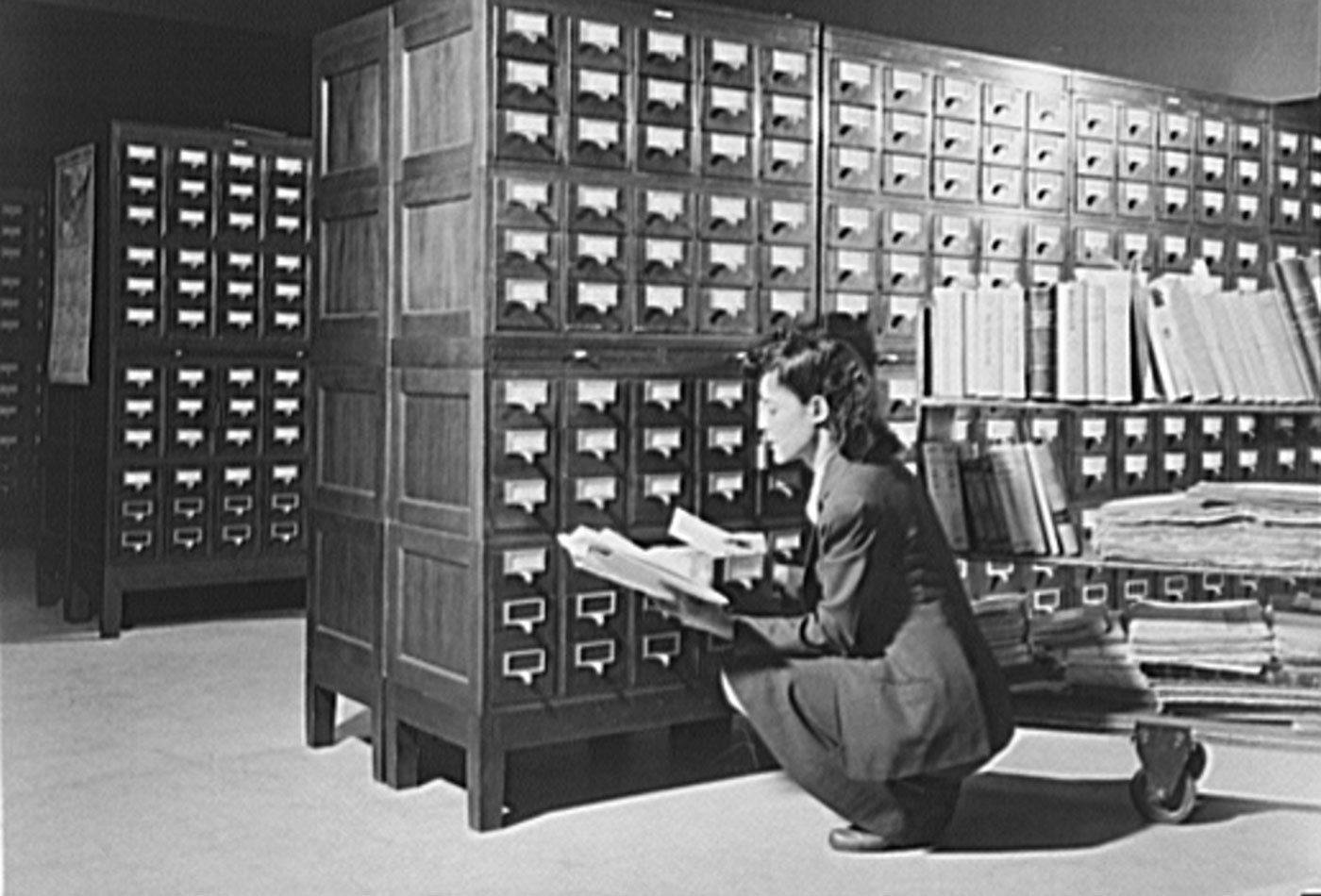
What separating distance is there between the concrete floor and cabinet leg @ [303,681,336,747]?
6cm

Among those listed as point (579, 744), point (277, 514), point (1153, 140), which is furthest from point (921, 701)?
point (277, 514)

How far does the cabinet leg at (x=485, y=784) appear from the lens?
3.46m

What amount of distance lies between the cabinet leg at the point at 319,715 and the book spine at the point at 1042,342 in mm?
1878

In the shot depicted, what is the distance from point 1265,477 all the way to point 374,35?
3.02 m

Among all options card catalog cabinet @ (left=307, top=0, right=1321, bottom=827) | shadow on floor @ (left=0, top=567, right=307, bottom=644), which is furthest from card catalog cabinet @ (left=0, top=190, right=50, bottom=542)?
card catalog cabinet @ (left=307, top=0, right=1321, bottom=827)

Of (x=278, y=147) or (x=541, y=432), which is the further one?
(x=278, y=147)

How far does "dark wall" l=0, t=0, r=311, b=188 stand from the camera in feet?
26.3

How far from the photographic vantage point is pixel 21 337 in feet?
26.0

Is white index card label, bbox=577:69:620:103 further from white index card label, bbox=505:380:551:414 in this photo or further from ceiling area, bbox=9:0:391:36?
ceiling area, bbox=9:0:391:36

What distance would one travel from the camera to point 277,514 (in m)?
6.14

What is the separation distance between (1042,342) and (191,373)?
3415mm

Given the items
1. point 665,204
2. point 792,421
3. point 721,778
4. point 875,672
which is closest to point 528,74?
point 665,204

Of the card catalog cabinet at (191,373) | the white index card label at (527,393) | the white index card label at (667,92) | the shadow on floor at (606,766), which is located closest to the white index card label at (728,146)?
the white index card label at (667,92)

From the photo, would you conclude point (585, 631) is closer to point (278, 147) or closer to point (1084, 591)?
point (1084, 591)
